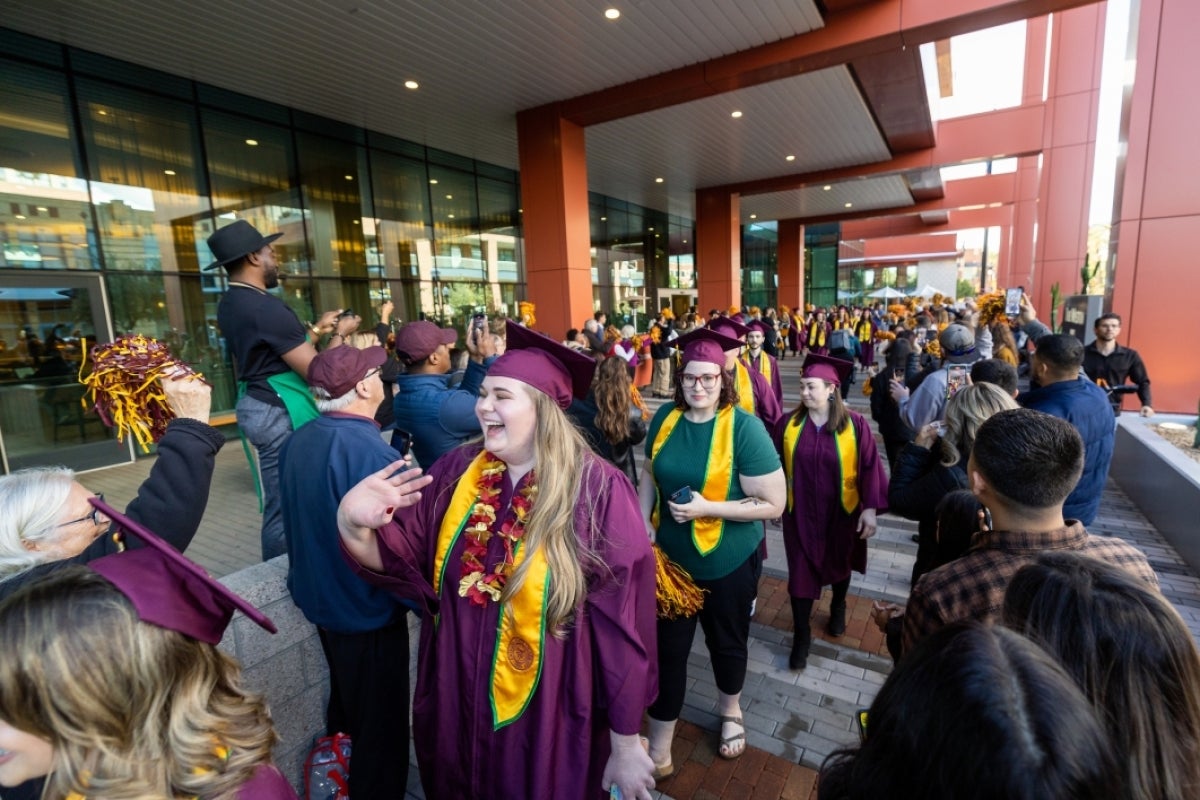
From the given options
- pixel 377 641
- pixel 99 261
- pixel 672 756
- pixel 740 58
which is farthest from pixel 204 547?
pixel 740 58

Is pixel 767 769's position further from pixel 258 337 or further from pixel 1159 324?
pixel 1159 324

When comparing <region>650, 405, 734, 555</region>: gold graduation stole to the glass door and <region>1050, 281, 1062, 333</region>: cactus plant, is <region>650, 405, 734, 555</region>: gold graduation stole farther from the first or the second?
<region>1050, 281, 1062, 333</region>: cactus plant

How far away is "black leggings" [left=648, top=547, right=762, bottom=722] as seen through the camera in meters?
2.68

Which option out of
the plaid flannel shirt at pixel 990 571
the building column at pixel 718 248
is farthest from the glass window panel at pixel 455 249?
the plaid flannel shirt at pixel 990 571

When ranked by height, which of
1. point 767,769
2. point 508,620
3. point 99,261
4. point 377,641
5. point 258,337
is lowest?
point 767,769

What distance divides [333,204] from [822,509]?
11.7m

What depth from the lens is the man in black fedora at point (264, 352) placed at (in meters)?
2.65

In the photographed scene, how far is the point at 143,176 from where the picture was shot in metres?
8.97

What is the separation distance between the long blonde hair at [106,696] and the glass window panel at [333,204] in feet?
37.9

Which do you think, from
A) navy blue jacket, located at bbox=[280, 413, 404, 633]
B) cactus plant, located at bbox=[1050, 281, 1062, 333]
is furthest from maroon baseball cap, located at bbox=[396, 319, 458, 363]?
cactus plant, located at bbox=[1050, 281, 1062, 333]

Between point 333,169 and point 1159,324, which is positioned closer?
point 1159,324

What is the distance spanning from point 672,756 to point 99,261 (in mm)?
10626

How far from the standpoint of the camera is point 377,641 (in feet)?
7.38

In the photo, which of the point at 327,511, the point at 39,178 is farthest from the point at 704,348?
the point at 39,178
